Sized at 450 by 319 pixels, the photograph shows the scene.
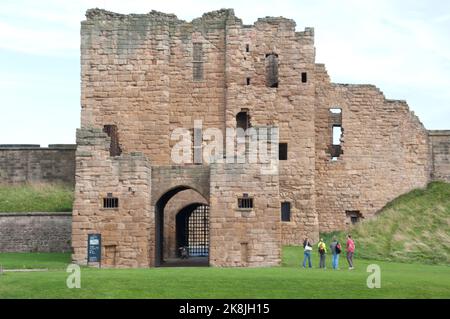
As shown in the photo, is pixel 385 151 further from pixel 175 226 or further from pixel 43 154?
pixel 43 154

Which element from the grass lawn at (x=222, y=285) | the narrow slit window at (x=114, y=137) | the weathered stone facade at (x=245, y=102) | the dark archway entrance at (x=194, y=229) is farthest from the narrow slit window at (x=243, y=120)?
the grass lawn at (x=222, y=285)

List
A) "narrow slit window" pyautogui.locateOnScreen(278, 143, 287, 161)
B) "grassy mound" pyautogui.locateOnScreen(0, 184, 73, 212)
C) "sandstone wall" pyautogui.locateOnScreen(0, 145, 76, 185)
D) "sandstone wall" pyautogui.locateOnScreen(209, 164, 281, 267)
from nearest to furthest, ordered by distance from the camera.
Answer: "sandstone wall" pyautogui.locateOnScreen(209, 164, 281, 267), "grassy mound" pyautogui.locateOnScreen(0, 184, 73, 212), "narrow slit window" pyautogui.locateOnScreen(278, 143, 287, 161), "sandstone wall" pyautogui.locateOnScreen(0, 145, 76, 185)

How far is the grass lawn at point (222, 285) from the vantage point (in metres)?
24.3

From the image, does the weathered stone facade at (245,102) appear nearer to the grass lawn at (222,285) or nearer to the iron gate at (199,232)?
the iron gate at (199,232)

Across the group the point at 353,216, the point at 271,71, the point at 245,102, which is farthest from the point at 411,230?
the point at 271,71

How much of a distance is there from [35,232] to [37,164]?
5.78m

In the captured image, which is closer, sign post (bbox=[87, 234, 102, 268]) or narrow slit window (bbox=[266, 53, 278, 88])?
sign post (bbox=[87, 234, 102, 268])

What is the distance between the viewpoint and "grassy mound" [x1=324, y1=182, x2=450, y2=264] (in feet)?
125

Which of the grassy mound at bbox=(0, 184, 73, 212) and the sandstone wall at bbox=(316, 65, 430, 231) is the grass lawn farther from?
the sandstone wall at bbox=(316, 65, 430, 231)

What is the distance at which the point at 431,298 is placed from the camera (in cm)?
2452

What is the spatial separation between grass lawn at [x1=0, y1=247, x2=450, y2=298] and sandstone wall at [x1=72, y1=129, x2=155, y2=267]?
5.20 metres

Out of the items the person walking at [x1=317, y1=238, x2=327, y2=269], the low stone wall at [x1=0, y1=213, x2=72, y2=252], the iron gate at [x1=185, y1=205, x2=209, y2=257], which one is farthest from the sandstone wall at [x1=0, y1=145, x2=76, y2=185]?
the person walking at [x1=317, y1=238, x2=327, y2=269]

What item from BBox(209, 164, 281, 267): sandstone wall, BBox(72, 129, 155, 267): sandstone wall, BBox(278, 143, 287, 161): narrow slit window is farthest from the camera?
BBox(278, 143, 287, 161): narrow slit window
